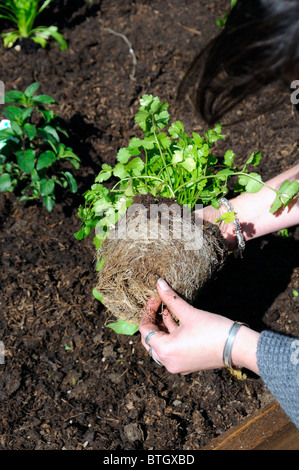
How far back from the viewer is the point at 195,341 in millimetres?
1419

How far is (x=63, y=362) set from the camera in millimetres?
1895

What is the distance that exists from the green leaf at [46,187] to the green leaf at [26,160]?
9 centimetres

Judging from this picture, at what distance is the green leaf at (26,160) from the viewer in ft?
6.43

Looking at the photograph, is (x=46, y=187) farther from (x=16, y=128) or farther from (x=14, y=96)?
(x=14, y=96)

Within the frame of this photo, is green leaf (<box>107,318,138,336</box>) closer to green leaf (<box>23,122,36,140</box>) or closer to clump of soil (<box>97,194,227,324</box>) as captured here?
clump of soil (<box>97,194,227,324</box>)

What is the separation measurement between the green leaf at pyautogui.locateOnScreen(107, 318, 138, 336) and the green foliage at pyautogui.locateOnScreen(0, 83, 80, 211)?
589 millimetres

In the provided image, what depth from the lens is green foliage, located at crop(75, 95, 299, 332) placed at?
1.56m

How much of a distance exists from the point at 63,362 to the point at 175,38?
193cm

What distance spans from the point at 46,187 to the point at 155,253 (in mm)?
744

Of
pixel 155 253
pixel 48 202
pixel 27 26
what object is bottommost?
pixel 48 202

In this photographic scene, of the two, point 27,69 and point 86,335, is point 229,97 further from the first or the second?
point 86,335

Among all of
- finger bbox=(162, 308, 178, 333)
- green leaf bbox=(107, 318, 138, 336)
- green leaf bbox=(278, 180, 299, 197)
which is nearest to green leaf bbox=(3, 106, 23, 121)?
green leaf bbox=(107, 318, 138, 336)

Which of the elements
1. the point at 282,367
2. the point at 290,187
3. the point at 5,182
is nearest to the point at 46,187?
the point at 5,182

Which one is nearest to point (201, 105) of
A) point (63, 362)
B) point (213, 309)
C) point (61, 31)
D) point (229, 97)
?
point (229, 97)
